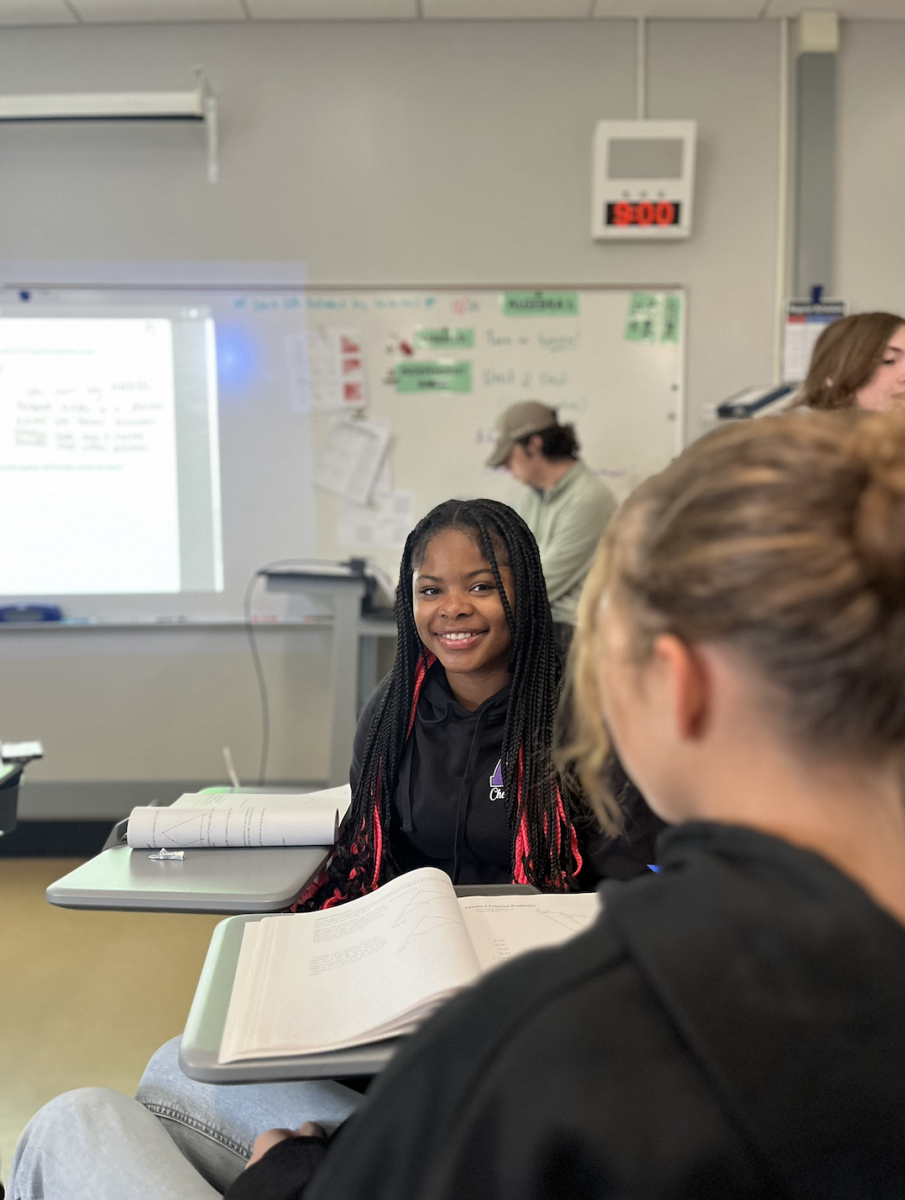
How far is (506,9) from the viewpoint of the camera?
3072mm

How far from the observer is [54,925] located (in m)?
2.76

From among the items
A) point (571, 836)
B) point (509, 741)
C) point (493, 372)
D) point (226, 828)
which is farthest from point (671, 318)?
point (226, 828)

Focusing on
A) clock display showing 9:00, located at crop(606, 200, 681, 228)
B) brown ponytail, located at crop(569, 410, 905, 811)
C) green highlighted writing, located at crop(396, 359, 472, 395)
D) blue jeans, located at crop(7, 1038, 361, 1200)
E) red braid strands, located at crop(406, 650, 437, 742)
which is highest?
clock display showing 9:00, located at crop(606, 200, 681, 228)

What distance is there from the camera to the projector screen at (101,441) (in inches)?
127

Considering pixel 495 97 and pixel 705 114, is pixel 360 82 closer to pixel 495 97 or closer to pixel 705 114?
pixel 495 97

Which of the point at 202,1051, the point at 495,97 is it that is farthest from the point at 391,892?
the point at 495,97

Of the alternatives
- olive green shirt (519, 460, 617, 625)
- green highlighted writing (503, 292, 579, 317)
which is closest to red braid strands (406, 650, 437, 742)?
olive green shirt (519, 460, 617, 625)

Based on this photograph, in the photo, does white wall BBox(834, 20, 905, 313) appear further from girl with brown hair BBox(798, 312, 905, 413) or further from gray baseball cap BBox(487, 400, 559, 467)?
girl with brown hair BBox(798, 312, 905, 413)

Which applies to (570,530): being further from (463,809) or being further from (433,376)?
(463,809)

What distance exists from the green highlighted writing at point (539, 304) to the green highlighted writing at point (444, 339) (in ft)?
0.50

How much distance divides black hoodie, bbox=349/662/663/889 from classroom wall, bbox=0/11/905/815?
2210 mm

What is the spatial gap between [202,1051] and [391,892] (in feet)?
0.91

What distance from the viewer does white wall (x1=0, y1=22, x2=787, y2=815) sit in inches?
124

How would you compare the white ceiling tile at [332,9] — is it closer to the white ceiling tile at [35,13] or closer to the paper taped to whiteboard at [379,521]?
the white ceiling tile at [35,13]
